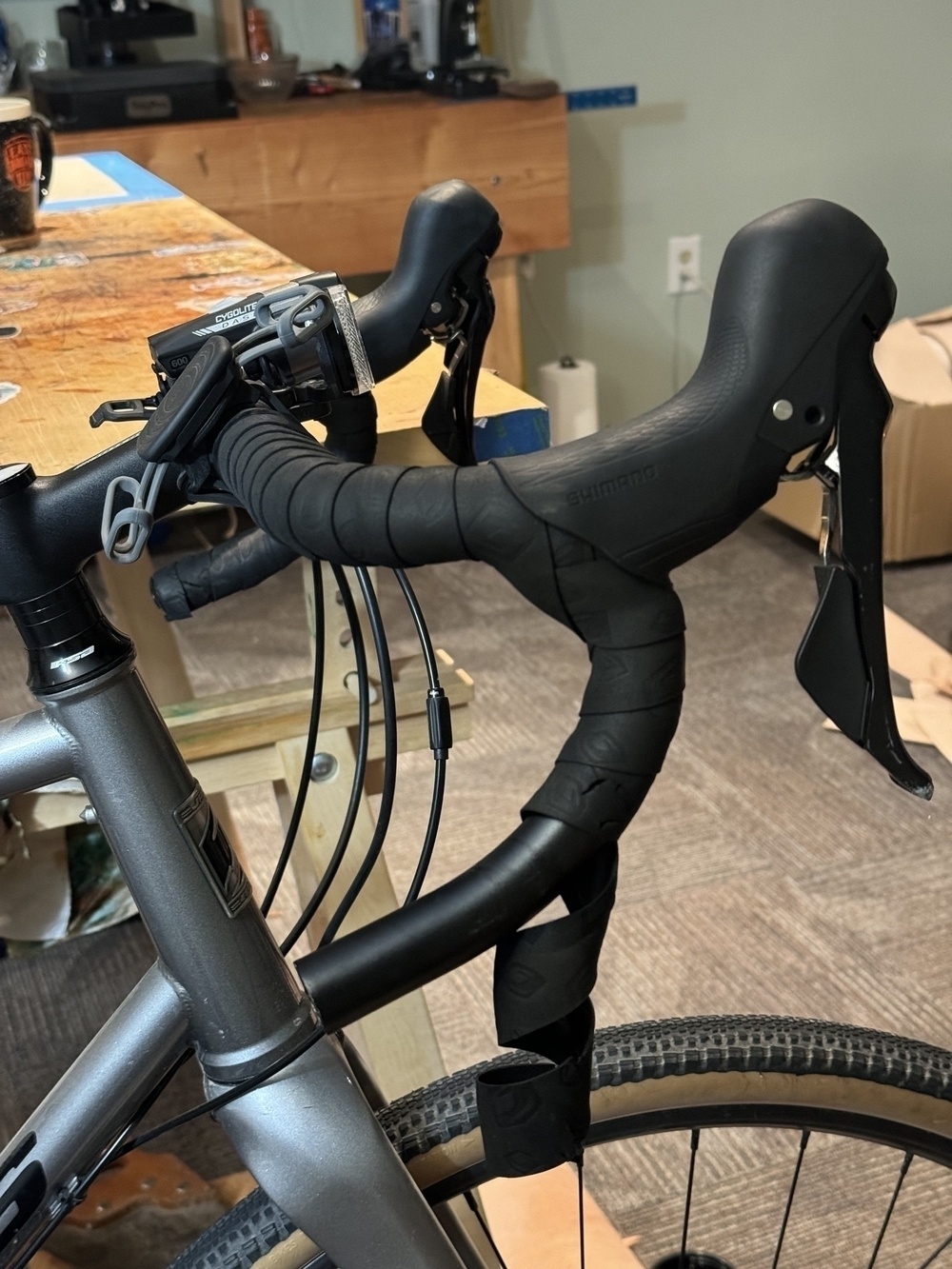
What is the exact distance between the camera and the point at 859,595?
417mm

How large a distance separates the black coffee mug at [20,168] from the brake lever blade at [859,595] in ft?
3.15

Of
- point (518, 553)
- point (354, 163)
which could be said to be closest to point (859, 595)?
point (518, 553)

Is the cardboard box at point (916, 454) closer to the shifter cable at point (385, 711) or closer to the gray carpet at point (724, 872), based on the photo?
the gray carpet at point (724, 872)

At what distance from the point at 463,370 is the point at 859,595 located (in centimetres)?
25

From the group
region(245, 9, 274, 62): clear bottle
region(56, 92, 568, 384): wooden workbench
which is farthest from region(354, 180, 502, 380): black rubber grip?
region(245, 9, 274, 62): clear bottle

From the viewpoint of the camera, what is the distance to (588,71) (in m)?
2.91

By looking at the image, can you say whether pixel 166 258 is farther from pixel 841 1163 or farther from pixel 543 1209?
pixel 841 1163

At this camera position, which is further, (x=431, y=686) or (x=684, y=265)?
(x=684, y=265)

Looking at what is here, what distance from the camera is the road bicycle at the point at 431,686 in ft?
1.22

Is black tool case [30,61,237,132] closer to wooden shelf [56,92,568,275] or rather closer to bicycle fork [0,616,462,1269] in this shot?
wooden shelf [56,92,568,275]

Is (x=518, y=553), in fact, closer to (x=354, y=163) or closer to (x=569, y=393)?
(x=354, y=163)

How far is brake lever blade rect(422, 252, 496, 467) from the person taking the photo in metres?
0.57

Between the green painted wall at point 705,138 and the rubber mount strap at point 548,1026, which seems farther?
the green painted wall at point 705,138

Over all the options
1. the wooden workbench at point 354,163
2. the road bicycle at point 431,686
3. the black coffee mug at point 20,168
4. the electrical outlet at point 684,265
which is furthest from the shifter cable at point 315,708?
the electrical outlet at point 684,265
